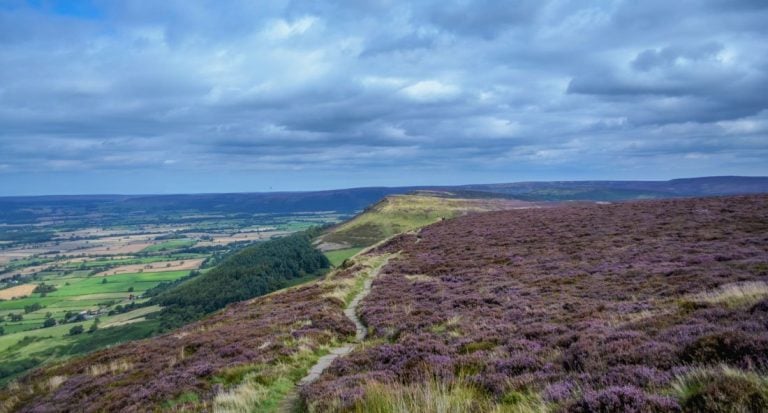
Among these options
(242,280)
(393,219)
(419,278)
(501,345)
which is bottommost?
(242,280)

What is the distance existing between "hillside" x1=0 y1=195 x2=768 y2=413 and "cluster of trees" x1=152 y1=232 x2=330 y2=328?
80568 mm

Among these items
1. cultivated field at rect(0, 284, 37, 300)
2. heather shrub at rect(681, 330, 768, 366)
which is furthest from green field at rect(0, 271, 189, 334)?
heather shrub at rect(681, 330, 768, 366)

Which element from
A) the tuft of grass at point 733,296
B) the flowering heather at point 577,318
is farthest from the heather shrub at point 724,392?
the tuft of grass at point 733,296

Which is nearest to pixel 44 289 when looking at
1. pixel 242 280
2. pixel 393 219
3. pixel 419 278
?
pixel 242 280

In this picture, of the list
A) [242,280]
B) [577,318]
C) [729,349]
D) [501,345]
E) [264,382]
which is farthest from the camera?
[242,280]

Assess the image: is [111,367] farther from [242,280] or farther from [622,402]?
[242,280]

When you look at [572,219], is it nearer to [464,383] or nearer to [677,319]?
[677,319]

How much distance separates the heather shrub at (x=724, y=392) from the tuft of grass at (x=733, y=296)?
283 inches

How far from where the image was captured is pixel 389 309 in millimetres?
22906

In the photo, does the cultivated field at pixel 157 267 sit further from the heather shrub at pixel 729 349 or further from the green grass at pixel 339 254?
the heather shrub at pixel 729 349

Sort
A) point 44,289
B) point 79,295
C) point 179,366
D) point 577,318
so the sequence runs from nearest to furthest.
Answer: point 577,318 → point 179,366 → point 79,295 → point 44,289

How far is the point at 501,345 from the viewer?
1263cm

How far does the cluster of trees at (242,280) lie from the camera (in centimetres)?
10788

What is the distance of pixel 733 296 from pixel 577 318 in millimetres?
4566
